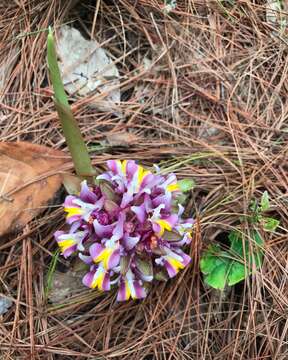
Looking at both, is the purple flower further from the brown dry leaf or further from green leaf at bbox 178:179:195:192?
the brown dry leaf

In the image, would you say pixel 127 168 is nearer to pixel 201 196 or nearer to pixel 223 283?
pixel 201 196

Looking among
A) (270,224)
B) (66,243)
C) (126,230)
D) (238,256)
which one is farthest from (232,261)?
(66,243)

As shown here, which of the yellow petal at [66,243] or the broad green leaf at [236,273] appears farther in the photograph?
the broad green leaf at [236,273]

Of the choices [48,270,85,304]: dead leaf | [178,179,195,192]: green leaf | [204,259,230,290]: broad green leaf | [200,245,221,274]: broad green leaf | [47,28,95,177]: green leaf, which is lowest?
[204,259,230,290]: broad green leaf

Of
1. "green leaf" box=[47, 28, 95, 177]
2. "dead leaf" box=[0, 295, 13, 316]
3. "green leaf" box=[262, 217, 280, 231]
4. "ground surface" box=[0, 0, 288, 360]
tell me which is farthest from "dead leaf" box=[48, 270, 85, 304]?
"green leaf" box=[262, 217, 280, 231]

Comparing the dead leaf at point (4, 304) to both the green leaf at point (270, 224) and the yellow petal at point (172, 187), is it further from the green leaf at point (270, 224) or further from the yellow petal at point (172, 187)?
the green leaf at point (270, 224)

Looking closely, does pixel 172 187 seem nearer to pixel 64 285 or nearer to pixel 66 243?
pixel 66 243

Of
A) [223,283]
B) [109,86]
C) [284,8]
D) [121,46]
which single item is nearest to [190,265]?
[223,283]

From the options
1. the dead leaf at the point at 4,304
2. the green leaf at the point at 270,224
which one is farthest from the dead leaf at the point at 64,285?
the green leaf at the point at 270,224
